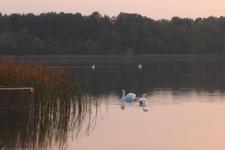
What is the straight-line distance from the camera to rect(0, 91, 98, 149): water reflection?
48.4 feet

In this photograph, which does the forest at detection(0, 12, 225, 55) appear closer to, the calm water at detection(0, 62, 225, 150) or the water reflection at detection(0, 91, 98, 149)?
the calm water at detection(0, 62, 225, 150)

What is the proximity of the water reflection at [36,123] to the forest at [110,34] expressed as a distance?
57.7 m

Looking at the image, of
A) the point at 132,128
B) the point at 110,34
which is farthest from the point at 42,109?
the point at 110,34

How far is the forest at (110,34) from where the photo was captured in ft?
267

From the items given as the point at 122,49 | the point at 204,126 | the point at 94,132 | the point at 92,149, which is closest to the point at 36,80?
the point at 94,132

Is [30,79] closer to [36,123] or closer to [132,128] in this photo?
[36,123]

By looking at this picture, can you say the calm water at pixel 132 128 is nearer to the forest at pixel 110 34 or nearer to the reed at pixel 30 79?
the reed at pixel 30 79

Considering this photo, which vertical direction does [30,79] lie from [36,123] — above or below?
above

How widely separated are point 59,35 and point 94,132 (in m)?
69.5

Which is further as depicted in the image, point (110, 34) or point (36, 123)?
point (110, 34)

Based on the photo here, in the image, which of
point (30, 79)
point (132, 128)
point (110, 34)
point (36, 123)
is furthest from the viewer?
point (110, 34)

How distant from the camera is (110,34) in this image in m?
91.8

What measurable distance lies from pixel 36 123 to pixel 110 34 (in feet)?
248

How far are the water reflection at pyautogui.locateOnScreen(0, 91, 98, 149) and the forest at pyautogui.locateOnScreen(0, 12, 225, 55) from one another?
57716 mm
